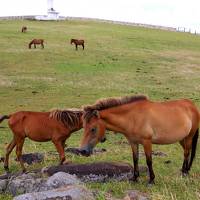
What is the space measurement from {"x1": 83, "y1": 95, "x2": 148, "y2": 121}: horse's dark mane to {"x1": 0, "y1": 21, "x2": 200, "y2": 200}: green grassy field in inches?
57.9

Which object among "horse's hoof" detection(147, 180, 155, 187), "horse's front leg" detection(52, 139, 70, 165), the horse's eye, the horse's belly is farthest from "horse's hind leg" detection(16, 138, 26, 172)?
the horse's belly

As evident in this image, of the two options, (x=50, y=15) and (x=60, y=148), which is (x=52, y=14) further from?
(x=60, y=148)

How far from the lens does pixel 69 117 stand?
1085cm

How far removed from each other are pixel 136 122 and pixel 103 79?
23713 mm

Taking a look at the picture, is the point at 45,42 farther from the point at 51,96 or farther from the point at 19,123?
the point at 19,123

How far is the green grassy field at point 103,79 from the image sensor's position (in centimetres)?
1105

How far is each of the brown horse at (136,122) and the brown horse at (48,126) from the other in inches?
56.3

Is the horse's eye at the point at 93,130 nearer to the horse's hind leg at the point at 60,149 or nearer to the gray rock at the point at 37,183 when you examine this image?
the gray rock at the point at 37,183

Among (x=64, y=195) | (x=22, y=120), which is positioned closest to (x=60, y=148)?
(x=22, y=120)

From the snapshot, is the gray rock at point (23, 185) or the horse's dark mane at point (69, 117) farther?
the horse's dark mane at point (69, 117)

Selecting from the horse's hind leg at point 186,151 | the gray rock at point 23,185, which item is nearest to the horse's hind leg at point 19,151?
the gray rock at point 23,185

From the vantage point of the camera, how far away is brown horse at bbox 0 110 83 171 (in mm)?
10828

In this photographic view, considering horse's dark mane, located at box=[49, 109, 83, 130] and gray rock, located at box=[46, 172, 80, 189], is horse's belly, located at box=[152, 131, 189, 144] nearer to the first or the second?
horse's dark mane, located at box=[49, 109, 83, 130]

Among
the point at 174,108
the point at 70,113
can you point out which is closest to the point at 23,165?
the point at 70,113
